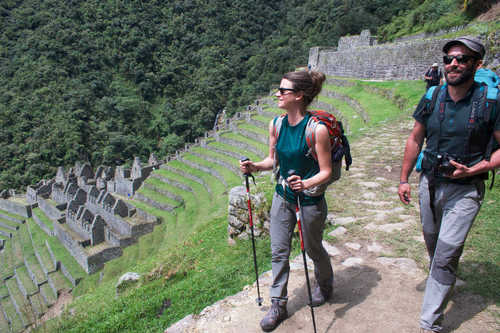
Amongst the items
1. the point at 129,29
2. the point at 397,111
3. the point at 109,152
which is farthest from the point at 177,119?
the point at 397,111

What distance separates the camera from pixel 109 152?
3769 centimetres

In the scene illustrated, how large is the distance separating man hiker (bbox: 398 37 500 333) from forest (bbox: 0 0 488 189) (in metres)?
29.2

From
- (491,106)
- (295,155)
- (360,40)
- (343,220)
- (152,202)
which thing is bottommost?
(152,202)

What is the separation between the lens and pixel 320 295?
2350 millimetres

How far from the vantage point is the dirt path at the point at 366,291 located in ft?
6.95

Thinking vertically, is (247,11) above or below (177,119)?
above

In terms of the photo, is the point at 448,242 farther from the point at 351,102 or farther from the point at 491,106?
the point at 351,102

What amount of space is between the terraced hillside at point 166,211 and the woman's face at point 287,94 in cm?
847

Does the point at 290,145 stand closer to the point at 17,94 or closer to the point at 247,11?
the point at 17,94

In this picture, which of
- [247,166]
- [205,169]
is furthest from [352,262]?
[205,169]

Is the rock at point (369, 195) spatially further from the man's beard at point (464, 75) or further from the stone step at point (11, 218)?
the stone step at point (11, 218)

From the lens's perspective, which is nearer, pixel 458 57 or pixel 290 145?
pixel 458 57

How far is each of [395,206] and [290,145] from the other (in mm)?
2642

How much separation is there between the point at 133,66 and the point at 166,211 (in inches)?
1929
